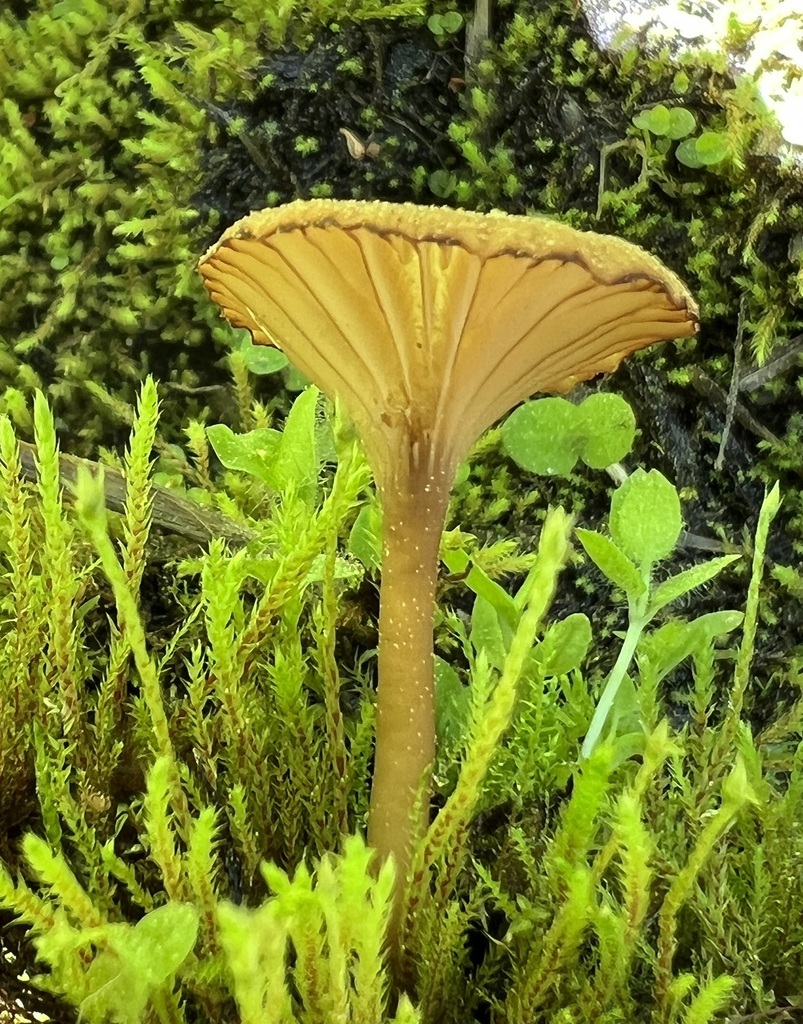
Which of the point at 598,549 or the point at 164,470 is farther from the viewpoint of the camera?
the point at 164,470

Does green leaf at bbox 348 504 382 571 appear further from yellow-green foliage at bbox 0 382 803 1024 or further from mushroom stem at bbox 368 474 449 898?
mushroom stem at bbox 368 474 449 898


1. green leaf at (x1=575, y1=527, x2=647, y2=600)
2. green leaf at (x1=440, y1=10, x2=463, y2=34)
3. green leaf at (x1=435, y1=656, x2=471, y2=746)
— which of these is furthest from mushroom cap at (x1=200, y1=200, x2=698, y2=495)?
green leaf at (x1=440, y1=10, x2=463, y2=34)

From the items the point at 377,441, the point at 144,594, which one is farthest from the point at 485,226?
the point at 144,594

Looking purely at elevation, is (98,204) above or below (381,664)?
above

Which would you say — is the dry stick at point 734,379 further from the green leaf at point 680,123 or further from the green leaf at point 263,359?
the green leaf at point 263,359

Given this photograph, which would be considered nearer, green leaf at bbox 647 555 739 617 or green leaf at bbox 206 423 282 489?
green leaf at bbox 647 555 739 617

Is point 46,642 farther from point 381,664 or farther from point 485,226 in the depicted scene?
point 485,226
